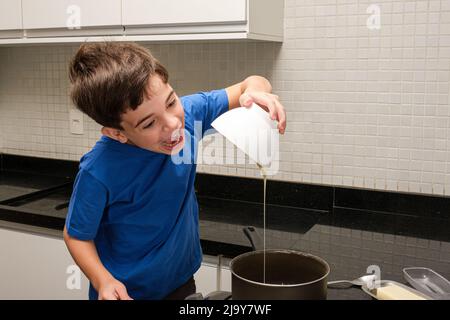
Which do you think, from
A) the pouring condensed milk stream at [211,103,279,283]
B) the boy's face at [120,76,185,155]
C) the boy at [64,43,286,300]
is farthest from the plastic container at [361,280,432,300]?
the boy's face at [120,76,185,155]

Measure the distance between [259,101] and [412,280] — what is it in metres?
0.46

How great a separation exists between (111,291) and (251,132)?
373 mm

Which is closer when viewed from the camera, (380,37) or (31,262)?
(380,37)

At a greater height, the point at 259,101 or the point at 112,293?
the point at 259,101

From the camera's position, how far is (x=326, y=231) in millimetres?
1515

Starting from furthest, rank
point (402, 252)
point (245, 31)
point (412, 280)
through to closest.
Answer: point (245, 31), point (402, 252), point (412, 280)

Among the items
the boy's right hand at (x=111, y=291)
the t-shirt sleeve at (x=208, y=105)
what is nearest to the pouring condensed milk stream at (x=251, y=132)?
the boy's right hand at (x=111, y=291)

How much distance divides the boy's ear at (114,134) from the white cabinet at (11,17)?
3.44ft

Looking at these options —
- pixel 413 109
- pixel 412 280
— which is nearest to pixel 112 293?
pixel 412 280

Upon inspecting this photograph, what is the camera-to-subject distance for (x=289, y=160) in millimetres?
1780

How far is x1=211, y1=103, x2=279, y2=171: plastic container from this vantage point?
78 cm

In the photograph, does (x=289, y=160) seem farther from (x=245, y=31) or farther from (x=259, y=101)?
(x=259, y=101)
